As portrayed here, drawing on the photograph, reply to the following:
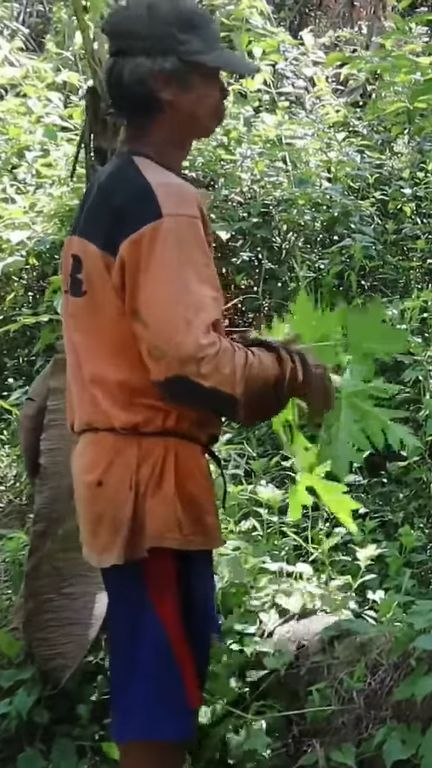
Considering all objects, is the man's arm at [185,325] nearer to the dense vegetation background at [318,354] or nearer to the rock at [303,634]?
the dense vegetation background at [318,354]

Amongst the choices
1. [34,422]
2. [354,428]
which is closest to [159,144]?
[354,428]

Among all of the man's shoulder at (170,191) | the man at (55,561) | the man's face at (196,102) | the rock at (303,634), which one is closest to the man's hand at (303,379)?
the man's shoulder at (170,191)

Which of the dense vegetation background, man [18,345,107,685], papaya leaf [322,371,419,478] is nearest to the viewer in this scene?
papaya leaf [322,371,419,478]

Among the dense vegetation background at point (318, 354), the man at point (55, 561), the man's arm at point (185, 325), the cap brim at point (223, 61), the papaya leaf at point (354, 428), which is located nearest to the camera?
the man's arm at point (185, 325)

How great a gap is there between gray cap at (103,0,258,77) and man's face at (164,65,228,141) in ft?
0.09

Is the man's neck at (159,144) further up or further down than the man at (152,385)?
further up

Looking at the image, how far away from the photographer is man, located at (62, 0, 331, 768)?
1843 millimetres

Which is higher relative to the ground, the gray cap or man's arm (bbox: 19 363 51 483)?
the gray cap

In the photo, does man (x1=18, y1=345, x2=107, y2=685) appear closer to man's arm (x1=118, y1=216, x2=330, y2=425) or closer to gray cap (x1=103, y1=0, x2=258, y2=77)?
man's arm (x1=118, y1=216, x2=330, y2=425)

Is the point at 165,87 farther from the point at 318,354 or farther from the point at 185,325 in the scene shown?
the point at 318,354

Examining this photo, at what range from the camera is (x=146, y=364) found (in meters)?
1.91

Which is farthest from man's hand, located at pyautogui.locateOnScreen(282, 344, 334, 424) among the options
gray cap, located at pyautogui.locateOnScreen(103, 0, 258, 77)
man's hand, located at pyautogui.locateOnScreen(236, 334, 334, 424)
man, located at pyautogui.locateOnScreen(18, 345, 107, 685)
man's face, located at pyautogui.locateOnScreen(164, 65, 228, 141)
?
man, located at pyautogui.locateOnScreen(18, 345, 107, 685)

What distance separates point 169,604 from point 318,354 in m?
0.56

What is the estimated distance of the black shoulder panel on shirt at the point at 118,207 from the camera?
184 cm
